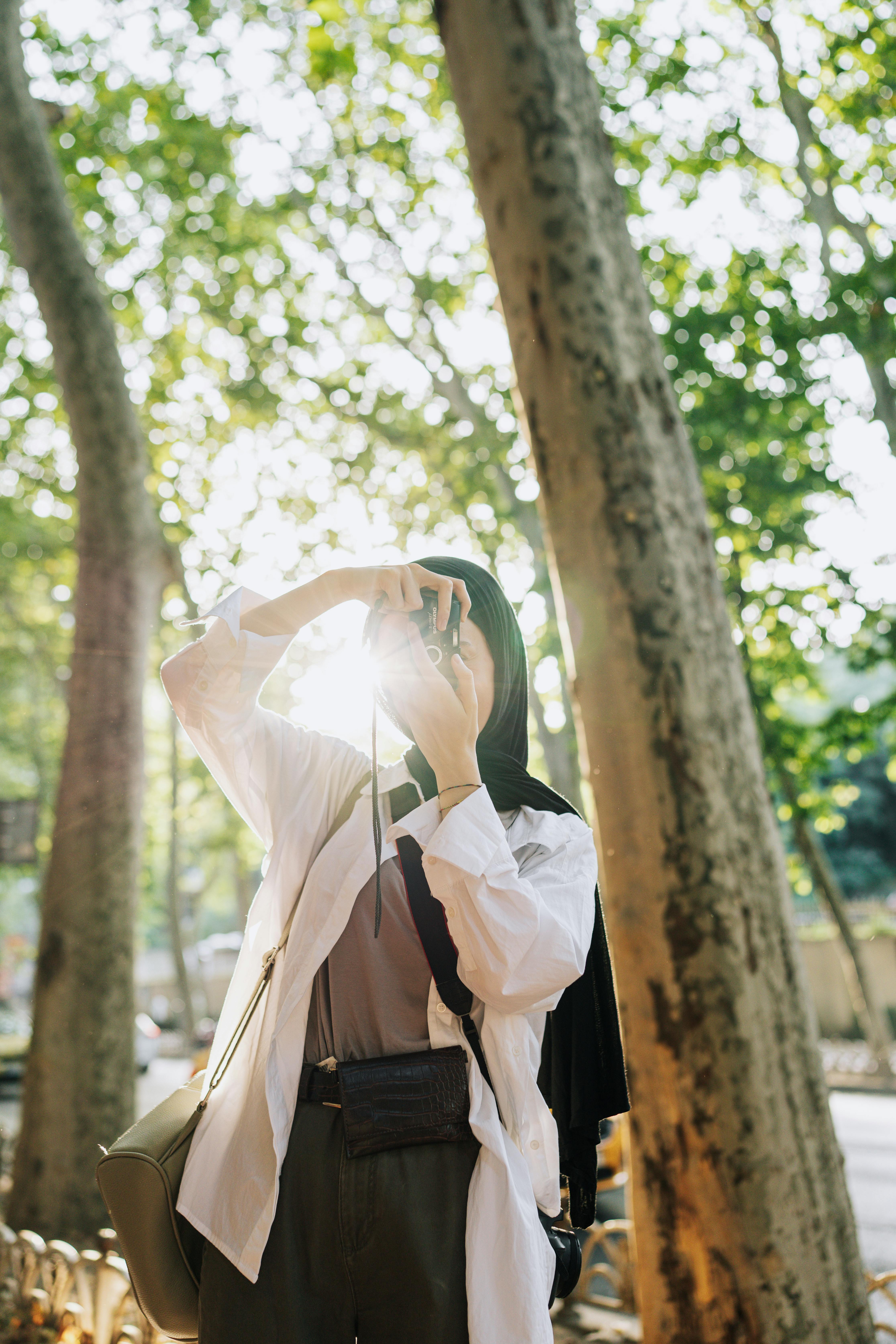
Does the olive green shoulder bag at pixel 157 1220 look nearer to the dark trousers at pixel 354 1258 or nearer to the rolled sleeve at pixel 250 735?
the dark trousers at pixel 354 1258

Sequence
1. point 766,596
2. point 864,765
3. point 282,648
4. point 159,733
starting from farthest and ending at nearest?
1. point 864,765
2. point 159,733
3. point 766,596
4. point 282,648

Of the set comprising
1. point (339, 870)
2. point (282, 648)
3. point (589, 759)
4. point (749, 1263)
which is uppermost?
point (282, 648)

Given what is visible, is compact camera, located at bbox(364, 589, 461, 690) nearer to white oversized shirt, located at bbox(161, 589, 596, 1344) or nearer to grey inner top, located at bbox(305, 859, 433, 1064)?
white oversized shirt, located at bbox(161, 589, 596, 1344)

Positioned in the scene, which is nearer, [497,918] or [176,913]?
[497,918]

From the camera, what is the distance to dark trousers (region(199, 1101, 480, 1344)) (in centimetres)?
135

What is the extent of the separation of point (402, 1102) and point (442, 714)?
612 millimetres

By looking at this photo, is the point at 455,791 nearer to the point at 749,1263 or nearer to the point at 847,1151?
the point at 749,1263

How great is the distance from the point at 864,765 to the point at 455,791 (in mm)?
30452

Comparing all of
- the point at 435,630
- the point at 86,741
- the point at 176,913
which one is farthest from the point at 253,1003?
the point at 176,913

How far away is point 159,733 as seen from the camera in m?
25.2

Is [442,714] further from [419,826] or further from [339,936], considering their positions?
[339,936]

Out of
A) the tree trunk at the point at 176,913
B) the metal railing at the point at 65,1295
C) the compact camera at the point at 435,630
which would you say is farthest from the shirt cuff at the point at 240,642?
the tree trunk at the point at 176,913

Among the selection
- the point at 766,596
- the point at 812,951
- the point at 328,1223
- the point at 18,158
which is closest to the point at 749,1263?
the point at 328,1223

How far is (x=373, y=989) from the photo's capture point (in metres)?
1.50
